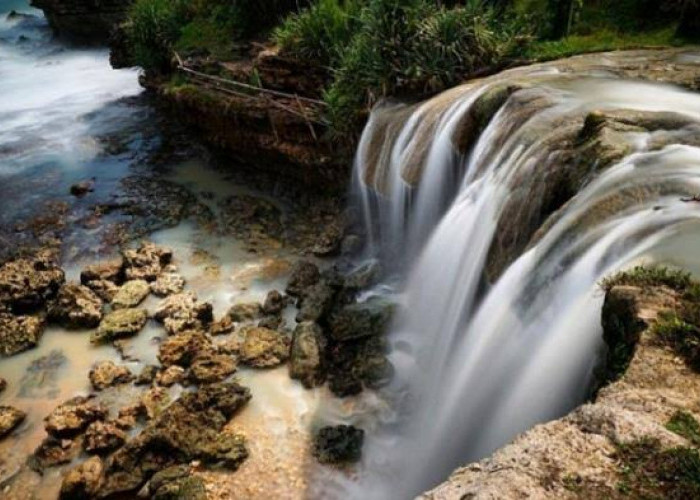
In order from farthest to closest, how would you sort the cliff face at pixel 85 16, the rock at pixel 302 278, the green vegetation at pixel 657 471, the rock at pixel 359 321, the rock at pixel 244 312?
the cliff face at pixel 85 16, the rock at pixel 302 278, the rock at pixel 244 312, the rock at pixel 359 321, the green vegetation at pixel 657 471

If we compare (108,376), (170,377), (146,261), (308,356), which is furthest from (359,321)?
(146,261)

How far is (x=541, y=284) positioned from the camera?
17.3ft

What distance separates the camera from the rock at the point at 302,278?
32.0 ft

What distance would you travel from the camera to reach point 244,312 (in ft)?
30.7

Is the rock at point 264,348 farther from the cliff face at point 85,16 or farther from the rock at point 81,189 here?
the cliff face at point 85,16

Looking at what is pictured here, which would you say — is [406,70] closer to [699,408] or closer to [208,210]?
[208,210]

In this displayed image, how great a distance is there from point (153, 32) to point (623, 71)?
46.4 ft

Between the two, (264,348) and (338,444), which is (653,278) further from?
(264,348)

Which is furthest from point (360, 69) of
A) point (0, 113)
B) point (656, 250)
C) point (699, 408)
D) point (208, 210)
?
point (0, 113)

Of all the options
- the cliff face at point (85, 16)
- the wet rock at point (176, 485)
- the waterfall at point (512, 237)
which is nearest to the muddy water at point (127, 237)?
the wet rock at point (176, 485)

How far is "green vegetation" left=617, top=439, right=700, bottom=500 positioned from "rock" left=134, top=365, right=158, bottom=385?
22.8ft

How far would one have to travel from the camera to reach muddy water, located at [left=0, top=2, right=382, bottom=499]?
277 inches

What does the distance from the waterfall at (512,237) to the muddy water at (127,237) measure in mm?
1180

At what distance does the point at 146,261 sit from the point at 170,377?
3.42 metres
